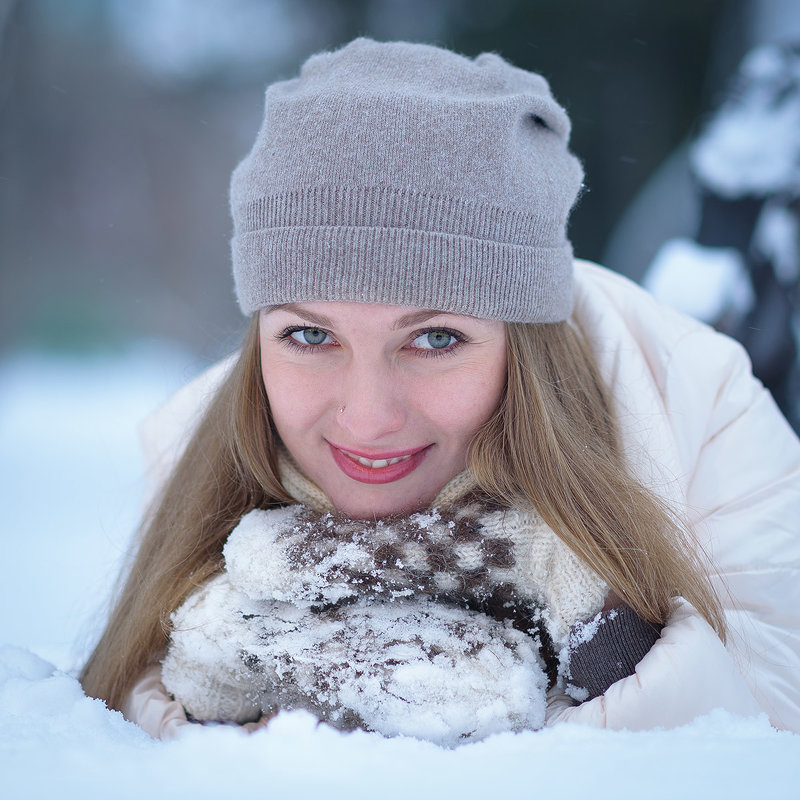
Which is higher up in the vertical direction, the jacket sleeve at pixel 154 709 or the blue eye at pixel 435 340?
the blue eye at pixel 435 340

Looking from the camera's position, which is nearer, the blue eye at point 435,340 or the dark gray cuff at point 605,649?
the dark gray cuff at point 605,649

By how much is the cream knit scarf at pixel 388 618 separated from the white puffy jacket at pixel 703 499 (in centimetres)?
9

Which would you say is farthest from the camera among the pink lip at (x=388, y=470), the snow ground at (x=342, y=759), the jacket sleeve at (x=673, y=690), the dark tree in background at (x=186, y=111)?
the dark tree in background at (x=186, y=111)

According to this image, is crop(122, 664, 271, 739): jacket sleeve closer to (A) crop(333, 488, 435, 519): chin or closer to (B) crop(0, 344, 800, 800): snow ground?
(B) crop(0, 344, 800, 800): snow ground

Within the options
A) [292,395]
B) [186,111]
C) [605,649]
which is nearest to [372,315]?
[292,395]

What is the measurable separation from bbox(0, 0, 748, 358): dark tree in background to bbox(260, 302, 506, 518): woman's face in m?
1.90

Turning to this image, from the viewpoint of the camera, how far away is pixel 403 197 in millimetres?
1091

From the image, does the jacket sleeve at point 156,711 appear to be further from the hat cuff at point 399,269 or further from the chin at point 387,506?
the hat cuff at point 399,269

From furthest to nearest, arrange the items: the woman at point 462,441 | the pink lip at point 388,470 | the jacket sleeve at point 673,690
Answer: the pink lip at point 388,470 → the woman at point 462,441 → the jacket sleeve at point 673,690

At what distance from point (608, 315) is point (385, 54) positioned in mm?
594

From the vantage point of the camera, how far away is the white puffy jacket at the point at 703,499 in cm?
99

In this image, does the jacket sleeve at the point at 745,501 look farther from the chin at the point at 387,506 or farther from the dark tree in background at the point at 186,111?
the dark tree in background at the point at 186,111

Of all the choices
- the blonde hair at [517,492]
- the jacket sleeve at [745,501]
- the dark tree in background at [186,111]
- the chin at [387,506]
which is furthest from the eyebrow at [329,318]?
the dark tree in background at [186,111]

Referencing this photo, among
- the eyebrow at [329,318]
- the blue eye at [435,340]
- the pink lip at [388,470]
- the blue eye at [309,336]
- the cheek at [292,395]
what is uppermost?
the eyebrow at [329,318]
